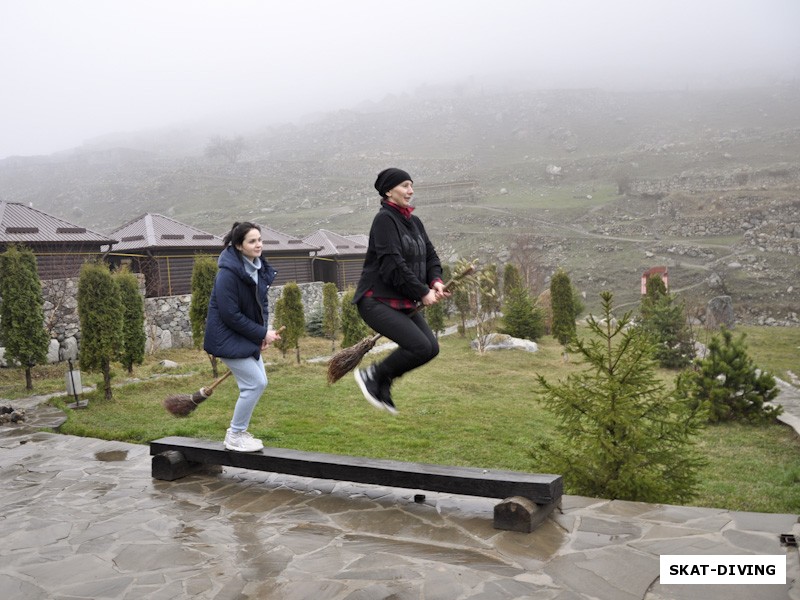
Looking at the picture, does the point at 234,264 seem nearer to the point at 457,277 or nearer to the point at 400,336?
the point at 400,336

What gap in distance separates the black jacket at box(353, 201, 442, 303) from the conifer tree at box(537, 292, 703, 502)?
4.43 ft

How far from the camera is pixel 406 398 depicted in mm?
11781

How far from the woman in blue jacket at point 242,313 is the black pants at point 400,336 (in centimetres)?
89

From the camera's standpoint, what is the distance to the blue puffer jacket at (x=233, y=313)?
458 cm

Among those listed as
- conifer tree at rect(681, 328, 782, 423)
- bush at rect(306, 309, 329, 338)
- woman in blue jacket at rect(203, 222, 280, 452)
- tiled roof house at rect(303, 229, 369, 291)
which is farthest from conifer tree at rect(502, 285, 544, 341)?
woman in blue jacket at rect(203, 222, 280, 452)

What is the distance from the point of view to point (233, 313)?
4.57m

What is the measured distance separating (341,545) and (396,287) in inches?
64.4

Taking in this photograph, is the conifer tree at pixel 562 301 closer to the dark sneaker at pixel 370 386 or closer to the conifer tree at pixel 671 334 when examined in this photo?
the conifer tree at pixel 671 334

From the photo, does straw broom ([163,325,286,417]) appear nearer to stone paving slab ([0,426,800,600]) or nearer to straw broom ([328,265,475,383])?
stone paving slab ([0,426,800,600])

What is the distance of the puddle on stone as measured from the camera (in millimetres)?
6203

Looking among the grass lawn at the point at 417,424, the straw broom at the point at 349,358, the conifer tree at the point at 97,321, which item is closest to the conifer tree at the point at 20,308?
the grass lawn at the point at 417,424

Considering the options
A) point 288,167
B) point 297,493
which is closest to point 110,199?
point 288,167

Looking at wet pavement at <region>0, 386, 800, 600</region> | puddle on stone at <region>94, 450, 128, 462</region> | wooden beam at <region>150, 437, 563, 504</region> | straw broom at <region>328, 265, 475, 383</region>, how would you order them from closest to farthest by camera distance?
wet pavement at <region>0, 386, 800, 600</region> → wooden beam at <region>150, 437, 563, 504</region> → straw broom at <region>328, 265, 475, 383</region> → puddle on stone at <region>94, 450, 128, 462</region>

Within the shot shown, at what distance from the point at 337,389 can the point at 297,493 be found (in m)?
7.79
